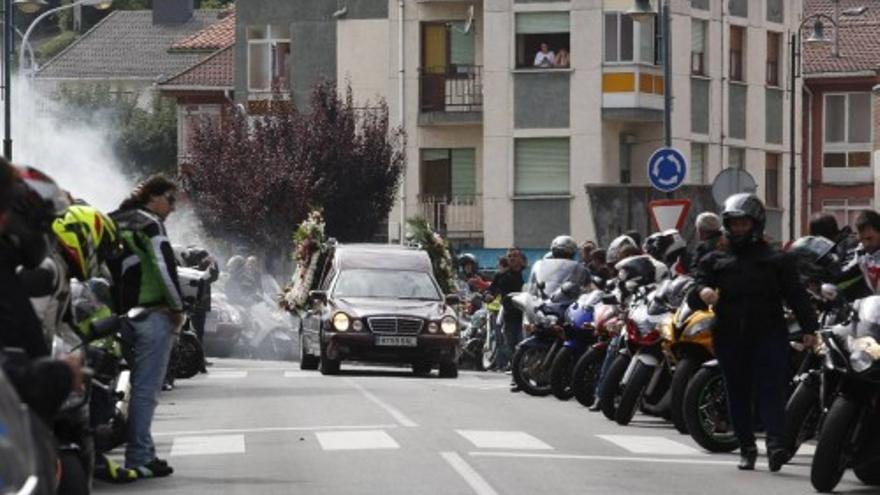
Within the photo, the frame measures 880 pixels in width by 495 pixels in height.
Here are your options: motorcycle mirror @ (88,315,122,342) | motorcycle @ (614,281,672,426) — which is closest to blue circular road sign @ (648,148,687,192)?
motorcycle @ (614,281,672,426)

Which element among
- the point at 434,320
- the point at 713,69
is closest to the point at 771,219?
the point at 713,69

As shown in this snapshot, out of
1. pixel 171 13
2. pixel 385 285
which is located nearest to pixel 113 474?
pixel 385 285

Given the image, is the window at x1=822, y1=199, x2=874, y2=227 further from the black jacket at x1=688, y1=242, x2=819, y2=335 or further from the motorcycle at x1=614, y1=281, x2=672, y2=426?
the black jacket at x1=688, y1=242, x2=819, y2=335

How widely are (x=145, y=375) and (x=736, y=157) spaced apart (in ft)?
165

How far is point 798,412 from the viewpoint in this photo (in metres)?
17.0

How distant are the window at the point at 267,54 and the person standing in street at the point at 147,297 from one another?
52776 mm

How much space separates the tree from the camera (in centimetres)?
6306

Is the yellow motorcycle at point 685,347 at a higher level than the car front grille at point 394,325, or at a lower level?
higher

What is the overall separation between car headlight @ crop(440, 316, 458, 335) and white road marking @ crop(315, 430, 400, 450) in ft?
46.5

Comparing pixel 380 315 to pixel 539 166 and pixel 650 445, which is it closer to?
pixel 650 445

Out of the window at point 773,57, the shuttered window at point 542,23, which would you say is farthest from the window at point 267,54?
the window at point 773,57

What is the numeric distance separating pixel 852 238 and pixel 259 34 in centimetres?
5168

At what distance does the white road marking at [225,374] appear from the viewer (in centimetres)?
3466

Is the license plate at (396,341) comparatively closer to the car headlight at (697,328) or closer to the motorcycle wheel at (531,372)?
the motorcycle wheel at (531,372)
